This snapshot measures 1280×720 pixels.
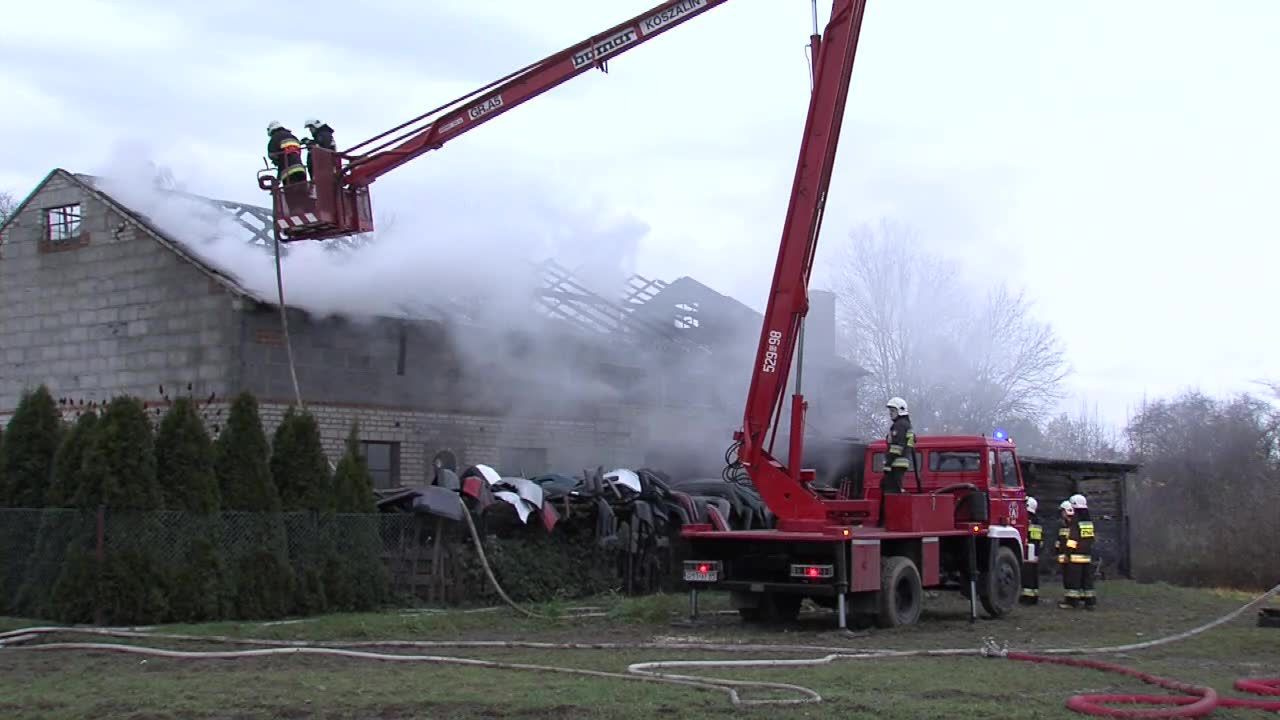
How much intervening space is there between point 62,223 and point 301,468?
11.0 m

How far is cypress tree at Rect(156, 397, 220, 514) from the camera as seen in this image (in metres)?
14.5

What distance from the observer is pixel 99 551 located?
13.7 meters

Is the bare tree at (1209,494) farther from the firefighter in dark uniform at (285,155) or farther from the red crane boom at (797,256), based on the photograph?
the firefighter in dark uniform at (285,155)

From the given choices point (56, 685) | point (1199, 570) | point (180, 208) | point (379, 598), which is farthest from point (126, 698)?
point (1199, 570)

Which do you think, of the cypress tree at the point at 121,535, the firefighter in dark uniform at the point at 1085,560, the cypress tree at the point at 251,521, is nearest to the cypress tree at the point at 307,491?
the cypress tree at the point at 251,521

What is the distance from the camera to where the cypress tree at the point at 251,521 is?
1448 cm

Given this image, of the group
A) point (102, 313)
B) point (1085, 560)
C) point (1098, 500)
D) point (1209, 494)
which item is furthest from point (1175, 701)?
point (1209, 494)

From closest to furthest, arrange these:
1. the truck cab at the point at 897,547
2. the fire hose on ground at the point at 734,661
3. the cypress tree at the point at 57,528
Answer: the fire hose on ground at the point at 734,661
the cypress tree at the point at 57,528
the truck cab at the point at 897,547

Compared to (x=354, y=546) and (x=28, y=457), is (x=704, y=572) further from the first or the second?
(x=28, y=457)

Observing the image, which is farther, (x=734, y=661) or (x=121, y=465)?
(x=121, y=465)

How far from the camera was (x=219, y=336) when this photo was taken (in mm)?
21109

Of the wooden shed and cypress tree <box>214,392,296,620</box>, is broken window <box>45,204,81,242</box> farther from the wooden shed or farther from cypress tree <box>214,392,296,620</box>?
the wooden shed

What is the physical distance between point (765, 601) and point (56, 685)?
8.49 meters

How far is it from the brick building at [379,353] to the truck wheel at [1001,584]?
34.7ft
